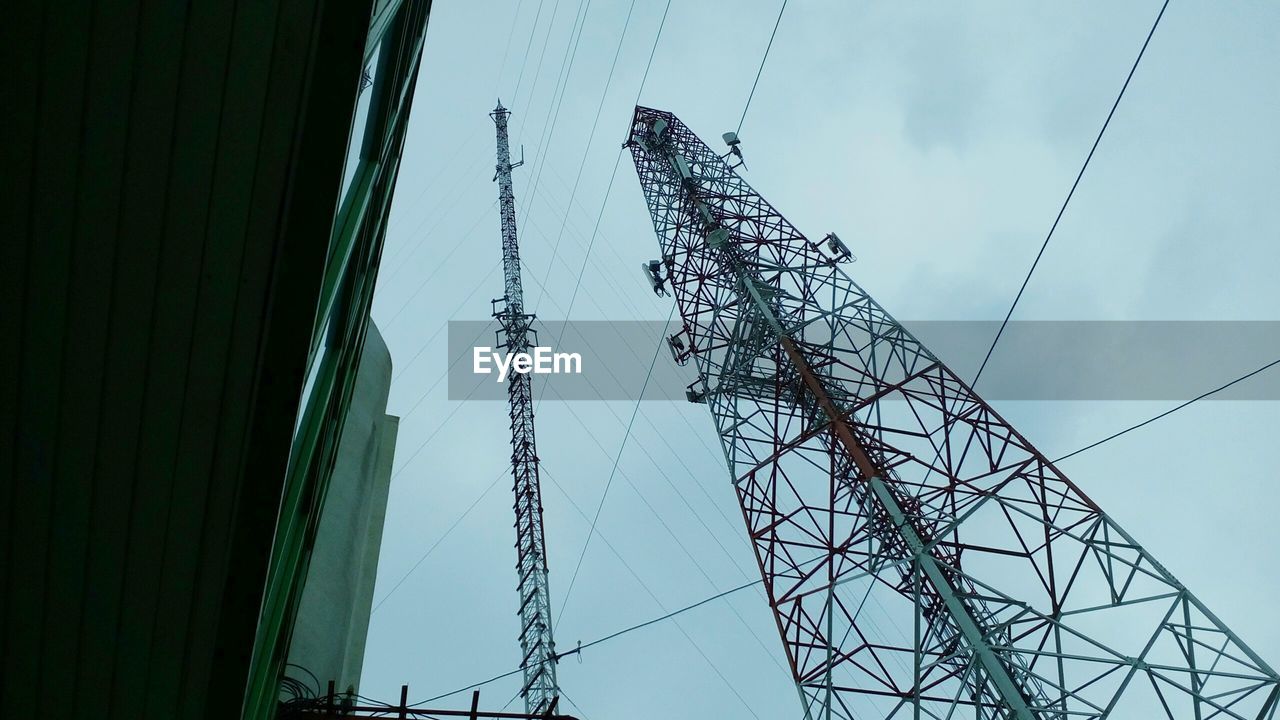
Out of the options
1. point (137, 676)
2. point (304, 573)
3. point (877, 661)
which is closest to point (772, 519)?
point (877, 661)

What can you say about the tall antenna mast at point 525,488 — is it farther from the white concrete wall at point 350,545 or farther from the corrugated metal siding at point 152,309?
the corrugated metal siding at point 152,309

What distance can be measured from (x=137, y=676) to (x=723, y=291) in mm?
16124

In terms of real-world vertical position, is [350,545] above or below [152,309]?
above

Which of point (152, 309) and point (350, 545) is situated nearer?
point (152, 309)

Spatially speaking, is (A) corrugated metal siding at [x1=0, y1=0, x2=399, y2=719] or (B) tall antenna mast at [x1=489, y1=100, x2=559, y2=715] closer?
(A) corrugated metal siding at [x1=0, y1=0, x2=399, y2=719]

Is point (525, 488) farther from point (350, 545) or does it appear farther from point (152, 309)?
point (152, 309)

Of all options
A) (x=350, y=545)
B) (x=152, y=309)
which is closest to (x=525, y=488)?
(x=350, y=545)

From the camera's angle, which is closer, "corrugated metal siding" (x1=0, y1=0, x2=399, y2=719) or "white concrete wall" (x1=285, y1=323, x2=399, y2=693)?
"corrugated metal siding" (x1=0, y1=0, x2=399, y2=719)

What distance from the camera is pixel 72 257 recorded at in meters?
3.47

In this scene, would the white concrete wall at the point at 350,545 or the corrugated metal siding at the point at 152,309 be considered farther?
the white concrete wall at the point at 350,545

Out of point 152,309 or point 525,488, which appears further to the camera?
point 525,488

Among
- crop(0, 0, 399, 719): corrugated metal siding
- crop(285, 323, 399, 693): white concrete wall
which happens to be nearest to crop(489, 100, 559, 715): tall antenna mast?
crop(285, 323, 399, 693): white concrete wall

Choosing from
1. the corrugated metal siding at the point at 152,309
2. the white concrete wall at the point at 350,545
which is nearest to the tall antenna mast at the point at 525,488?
the white concrete wall at the point at 350,545

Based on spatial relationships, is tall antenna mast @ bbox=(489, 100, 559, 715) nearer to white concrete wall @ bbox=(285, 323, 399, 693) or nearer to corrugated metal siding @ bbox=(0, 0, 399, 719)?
white concrete wall @ bbox=(285, 323, 399, 693)
